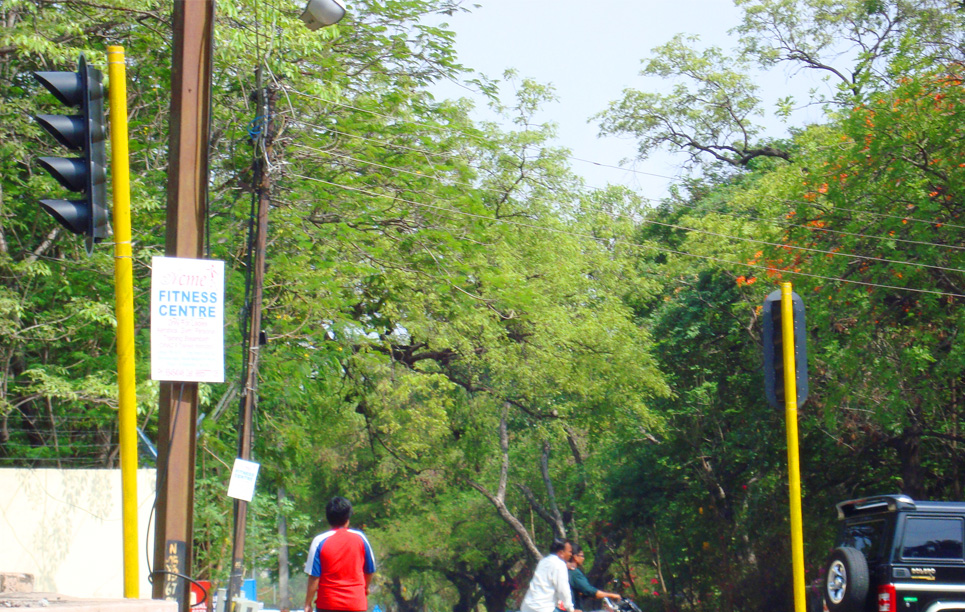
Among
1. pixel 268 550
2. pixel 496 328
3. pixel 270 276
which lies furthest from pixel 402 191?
pixel 268 550

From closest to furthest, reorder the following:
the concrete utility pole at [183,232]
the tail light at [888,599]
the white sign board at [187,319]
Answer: the white sign board at [187,319] → the concrete utility pole at [183,232] → the tail light at [888,599]

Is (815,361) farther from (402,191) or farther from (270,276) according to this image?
(270,276)

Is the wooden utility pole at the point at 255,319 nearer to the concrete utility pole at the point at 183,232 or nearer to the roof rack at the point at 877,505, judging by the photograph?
the concrete utility pole at the point at 183,232

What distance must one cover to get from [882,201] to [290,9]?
32.4ft

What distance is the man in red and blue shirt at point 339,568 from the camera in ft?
22.8

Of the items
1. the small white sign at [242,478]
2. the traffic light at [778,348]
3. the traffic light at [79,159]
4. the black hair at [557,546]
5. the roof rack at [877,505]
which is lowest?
the black hair at [557,546]

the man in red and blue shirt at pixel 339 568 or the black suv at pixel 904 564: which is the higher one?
the man in red and blue shirt at pixel 339 568

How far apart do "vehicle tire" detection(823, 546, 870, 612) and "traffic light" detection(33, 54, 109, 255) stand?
8.90 metres

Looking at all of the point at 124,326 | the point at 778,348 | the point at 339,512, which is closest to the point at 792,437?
the point at 778,348

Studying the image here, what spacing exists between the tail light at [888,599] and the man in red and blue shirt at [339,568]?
660 cm

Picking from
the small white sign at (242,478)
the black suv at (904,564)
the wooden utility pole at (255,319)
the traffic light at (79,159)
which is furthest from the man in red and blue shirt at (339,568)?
the black suv at (904,564)

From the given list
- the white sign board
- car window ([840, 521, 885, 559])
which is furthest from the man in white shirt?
the white sign board

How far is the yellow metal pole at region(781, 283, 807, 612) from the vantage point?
7516 millimetres

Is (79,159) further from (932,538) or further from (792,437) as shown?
(932,538)
